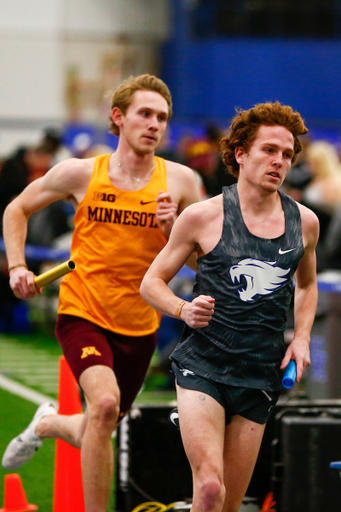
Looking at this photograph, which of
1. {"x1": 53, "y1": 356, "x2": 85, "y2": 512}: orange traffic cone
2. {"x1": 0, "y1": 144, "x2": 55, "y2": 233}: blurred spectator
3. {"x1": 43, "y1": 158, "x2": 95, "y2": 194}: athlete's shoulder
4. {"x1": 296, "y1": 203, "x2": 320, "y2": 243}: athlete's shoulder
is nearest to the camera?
{"x1": 296, "y1": 203, "x2": 320, "y2": 243}: athlete's shoulder

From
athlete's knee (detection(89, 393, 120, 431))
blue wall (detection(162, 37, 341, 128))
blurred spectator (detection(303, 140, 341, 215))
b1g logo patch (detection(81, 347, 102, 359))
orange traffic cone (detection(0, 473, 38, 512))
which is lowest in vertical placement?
orange traffic cone (detection(0, 473, 38, 512))

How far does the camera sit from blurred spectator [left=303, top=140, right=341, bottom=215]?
10703 mm

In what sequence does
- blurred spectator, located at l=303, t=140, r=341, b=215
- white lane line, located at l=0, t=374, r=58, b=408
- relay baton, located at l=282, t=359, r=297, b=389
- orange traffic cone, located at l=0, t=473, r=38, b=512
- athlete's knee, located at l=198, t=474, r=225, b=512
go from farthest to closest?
blurred spectator, located at l=303, t=140, r=341, b=215
white lane line, located at l=0, t=374, r=58, b=408
orange traffic cone, located at l=0, t=473, r=38, b=512
relay baton, located at l=282, t=359, r=297, b=389
athlete's knee, located at l=198, t=474, r=225, b=512

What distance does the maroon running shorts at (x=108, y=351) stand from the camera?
185 inches

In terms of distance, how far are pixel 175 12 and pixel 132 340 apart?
84.2 feet

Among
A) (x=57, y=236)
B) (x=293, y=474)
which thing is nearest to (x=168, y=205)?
(x=293, y=474)

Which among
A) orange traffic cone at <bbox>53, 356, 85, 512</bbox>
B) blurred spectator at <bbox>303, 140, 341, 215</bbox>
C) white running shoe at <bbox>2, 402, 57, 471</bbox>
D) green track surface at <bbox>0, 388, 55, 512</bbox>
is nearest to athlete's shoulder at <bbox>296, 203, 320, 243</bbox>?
orange traffic cone at <bbox>53, 356, 85, 512</bbox>

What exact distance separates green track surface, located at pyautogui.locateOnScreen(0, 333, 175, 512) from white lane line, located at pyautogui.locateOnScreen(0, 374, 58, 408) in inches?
3.1

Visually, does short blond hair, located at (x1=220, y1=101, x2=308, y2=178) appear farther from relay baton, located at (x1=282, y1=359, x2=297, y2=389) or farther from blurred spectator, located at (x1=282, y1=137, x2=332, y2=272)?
blurred spectator, located at (x1=282, y1=137, x2=332, y2=272)

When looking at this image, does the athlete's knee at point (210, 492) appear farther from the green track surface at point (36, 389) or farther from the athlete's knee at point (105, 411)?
the green track surface at point (36, 389)

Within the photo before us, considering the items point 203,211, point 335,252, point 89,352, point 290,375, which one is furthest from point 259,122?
point 335,252

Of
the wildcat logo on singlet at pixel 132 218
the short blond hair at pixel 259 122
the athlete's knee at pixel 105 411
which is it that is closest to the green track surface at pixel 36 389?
the athlete's knee at pixel 105 411

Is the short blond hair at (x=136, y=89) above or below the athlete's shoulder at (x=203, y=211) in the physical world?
above

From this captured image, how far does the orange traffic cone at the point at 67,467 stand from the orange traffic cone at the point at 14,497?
27 cm
